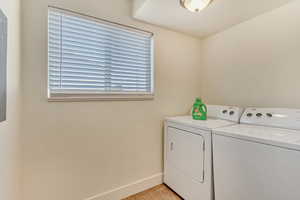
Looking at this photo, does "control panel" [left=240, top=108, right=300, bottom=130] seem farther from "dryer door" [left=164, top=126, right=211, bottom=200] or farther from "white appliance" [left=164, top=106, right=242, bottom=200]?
"dryer door" [left=164, top=126, right=211, bottom=200]

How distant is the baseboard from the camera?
61.3 inches

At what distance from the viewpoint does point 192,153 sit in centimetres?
150

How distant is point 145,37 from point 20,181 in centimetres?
190

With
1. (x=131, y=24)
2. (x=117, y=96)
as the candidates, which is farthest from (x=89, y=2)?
(x=117, y=96)

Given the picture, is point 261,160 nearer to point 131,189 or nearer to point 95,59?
point 131,189

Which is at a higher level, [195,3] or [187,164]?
[195,3]

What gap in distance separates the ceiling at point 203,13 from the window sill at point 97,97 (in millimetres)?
945

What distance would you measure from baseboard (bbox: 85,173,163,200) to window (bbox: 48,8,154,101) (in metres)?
1.04

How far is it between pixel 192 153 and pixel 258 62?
4.34 ft

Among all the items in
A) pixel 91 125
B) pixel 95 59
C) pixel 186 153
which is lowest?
pixel 186 153

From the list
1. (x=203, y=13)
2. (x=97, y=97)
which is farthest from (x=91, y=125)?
(x=203, y=13)

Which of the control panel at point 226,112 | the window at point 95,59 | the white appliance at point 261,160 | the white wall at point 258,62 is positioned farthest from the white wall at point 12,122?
the white wall at point 258,62

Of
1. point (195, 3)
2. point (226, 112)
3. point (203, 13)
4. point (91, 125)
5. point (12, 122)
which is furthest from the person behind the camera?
point (226, 112)

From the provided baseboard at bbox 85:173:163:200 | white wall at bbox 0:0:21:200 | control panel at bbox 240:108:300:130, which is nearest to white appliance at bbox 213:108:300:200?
control panel at bbox 240:108:300:130
